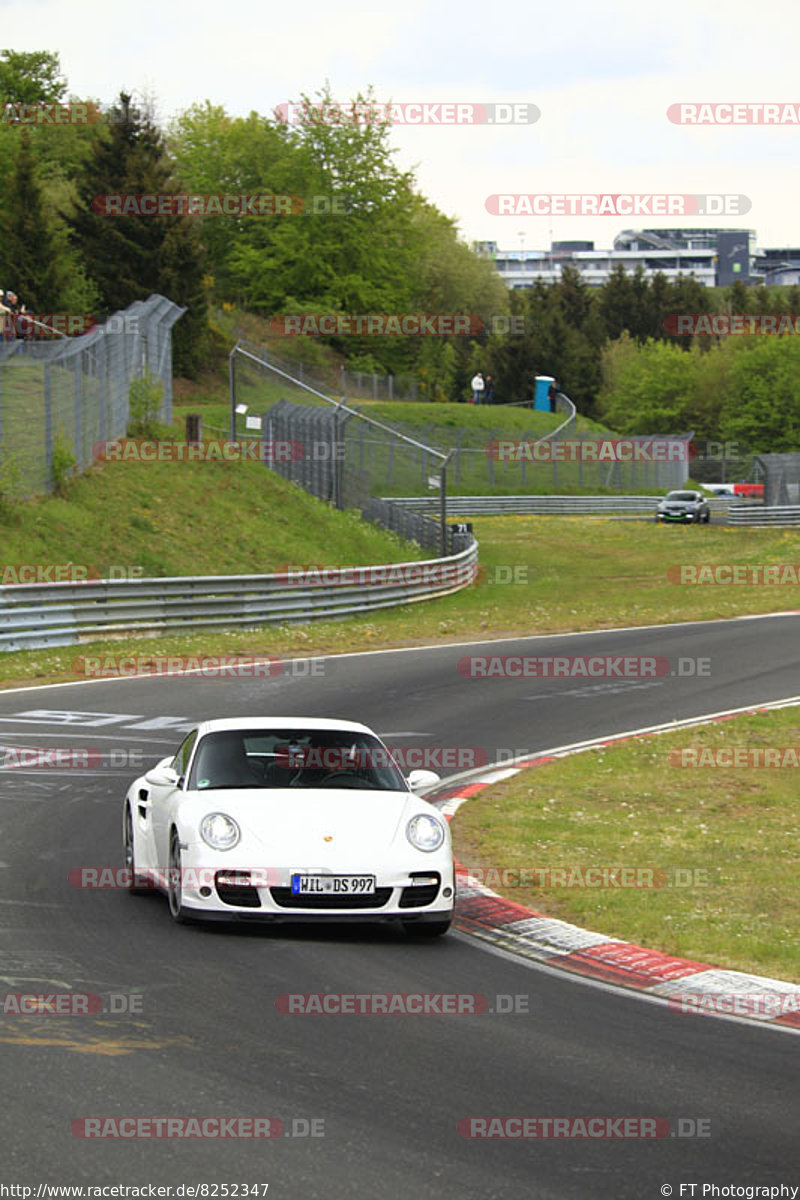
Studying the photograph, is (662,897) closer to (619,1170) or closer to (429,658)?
(619,1170)

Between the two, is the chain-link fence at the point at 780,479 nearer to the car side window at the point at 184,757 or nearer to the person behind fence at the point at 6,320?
the person behind fence at the point at 6,320

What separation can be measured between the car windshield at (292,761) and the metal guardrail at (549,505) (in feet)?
181

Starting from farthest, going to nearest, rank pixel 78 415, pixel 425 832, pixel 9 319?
pixel 9 319
pixel 78 415
pixel 425 832

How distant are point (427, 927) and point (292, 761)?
58.5 inches

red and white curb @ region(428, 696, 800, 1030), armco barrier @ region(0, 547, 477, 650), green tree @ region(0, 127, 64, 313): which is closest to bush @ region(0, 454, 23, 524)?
armco barrier @ region(0, 547, 477, 650)

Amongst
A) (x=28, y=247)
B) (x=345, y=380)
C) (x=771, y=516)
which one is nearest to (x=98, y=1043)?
(x=771, y=516)

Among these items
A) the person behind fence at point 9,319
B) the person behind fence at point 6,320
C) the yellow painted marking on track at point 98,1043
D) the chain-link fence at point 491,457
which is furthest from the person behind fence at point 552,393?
the yellow painted marking on track at point 98,1043

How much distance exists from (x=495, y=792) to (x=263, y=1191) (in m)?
9.73

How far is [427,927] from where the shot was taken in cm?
919

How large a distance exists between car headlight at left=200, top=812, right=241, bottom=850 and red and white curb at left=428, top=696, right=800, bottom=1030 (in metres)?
1.59

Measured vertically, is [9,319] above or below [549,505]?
above

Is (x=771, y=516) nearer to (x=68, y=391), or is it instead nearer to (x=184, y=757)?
(x=68, y=391)

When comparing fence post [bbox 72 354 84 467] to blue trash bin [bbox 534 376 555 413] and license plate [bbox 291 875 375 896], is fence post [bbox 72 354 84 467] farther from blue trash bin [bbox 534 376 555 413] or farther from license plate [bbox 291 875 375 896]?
blue trash bin [bbox 534 376 555 413]

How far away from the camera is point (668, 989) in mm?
8062
